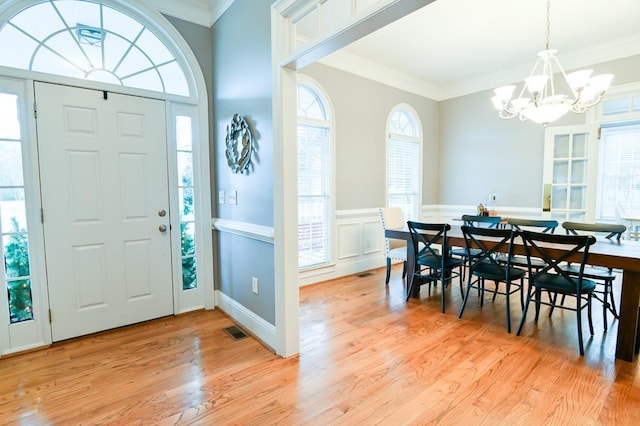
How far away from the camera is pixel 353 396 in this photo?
1930mm

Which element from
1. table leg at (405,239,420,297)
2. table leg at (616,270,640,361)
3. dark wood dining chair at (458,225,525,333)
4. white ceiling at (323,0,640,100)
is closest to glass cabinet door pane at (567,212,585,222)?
white ceiling at (323,0,640,100)

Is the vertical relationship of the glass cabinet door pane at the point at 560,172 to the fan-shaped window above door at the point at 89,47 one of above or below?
below

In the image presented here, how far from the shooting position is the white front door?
2.56 m

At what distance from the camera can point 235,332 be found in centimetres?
280

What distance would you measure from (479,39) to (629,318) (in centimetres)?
329

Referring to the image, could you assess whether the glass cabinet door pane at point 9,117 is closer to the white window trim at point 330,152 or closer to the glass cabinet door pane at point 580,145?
the white window trim at point 330,152

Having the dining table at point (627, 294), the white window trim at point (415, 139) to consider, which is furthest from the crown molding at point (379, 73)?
the dining table at point (627, 294)

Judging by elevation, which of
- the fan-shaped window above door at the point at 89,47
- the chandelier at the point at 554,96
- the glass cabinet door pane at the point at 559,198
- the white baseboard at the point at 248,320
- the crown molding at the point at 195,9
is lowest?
the white baseboard at the point at 248,320

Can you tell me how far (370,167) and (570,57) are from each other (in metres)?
3.10

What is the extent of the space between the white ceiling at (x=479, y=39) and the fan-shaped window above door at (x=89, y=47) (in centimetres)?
36

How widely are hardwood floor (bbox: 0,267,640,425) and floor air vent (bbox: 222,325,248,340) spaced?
75 millimetres

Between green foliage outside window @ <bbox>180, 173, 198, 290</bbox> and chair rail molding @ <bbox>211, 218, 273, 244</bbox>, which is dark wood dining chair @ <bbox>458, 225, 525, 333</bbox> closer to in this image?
chair rail molding @ <bbox>211, 218, 273, 244</bbox>

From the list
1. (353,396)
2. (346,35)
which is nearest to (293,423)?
(353,396)

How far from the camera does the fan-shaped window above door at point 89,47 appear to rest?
2434 millimetres
